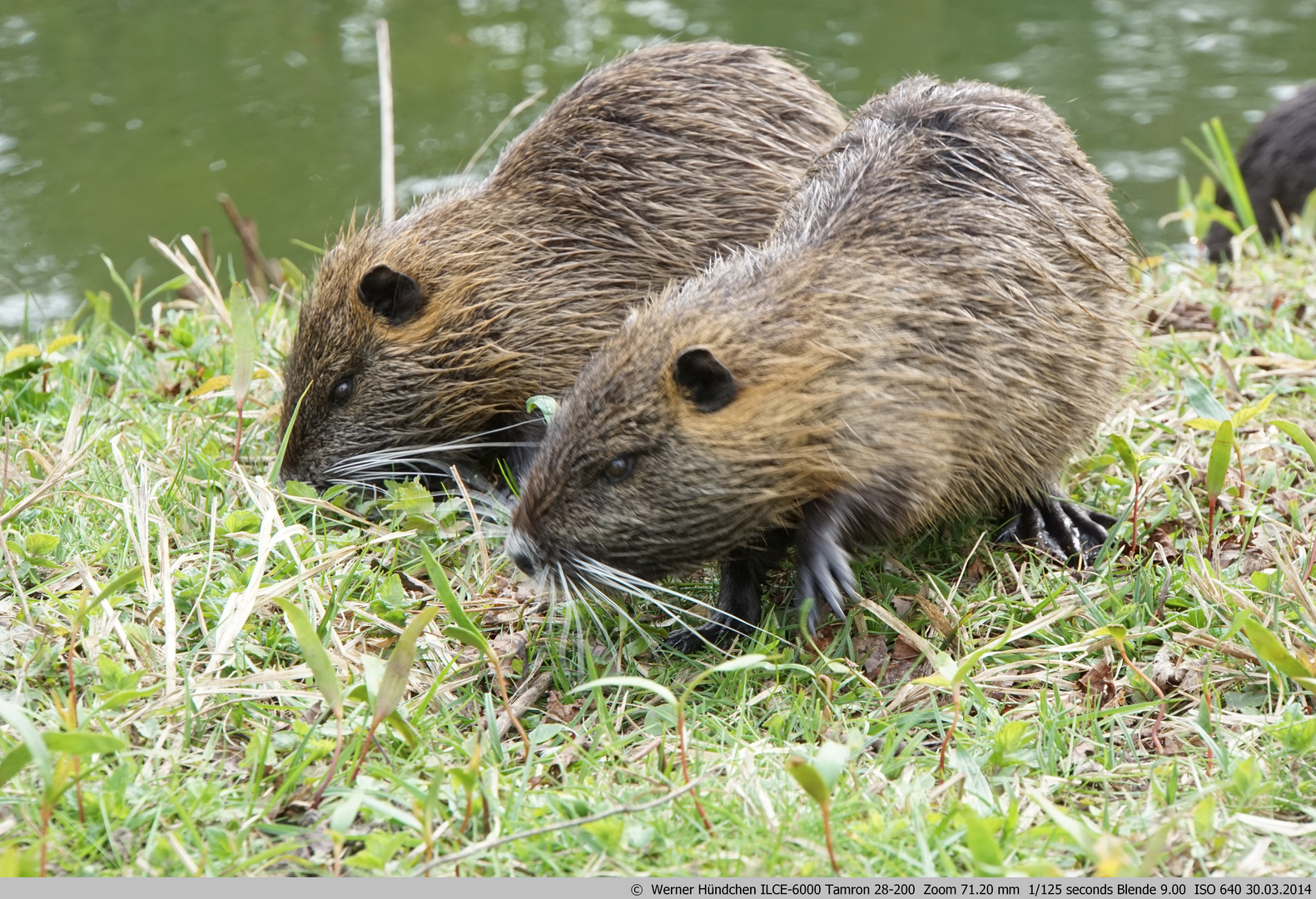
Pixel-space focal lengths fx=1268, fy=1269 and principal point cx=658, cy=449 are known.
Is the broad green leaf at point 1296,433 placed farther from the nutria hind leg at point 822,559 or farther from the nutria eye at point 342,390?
the nutria eye at point 342,390

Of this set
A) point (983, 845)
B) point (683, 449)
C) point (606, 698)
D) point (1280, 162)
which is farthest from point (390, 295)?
point (1280, 162)

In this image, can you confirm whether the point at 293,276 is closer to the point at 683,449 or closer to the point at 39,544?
the point at 39,544

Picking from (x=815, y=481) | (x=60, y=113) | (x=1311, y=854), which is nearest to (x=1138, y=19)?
(x=60, y=113)

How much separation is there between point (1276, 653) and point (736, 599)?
1028 millimetres

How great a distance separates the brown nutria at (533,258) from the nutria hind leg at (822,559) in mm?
940

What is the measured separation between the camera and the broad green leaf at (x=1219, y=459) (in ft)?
8.27

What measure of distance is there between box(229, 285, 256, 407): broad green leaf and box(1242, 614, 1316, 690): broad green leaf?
2066mm

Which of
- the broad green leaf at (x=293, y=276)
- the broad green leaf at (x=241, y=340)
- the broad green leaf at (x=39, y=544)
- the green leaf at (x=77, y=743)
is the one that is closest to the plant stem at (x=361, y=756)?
the green leaf at (x=77, y=743)

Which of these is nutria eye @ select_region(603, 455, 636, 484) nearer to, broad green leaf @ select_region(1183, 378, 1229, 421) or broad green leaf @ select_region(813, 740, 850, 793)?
broad green leaf @ select_region(813, 740, 850, 793)

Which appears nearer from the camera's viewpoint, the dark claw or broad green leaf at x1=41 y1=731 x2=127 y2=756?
broad green leaf at x1=41 y1=731 x2=127 y2=756

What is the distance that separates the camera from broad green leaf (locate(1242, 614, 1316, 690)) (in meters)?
2.04

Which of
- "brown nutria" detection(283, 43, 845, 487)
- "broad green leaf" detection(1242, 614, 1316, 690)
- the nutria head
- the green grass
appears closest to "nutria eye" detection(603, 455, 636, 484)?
the nutria head

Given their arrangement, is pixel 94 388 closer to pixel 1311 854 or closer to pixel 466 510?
pixel 466 510

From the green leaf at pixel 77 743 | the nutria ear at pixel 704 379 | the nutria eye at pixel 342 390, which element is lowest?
the nutria eye at pixel 342 390
